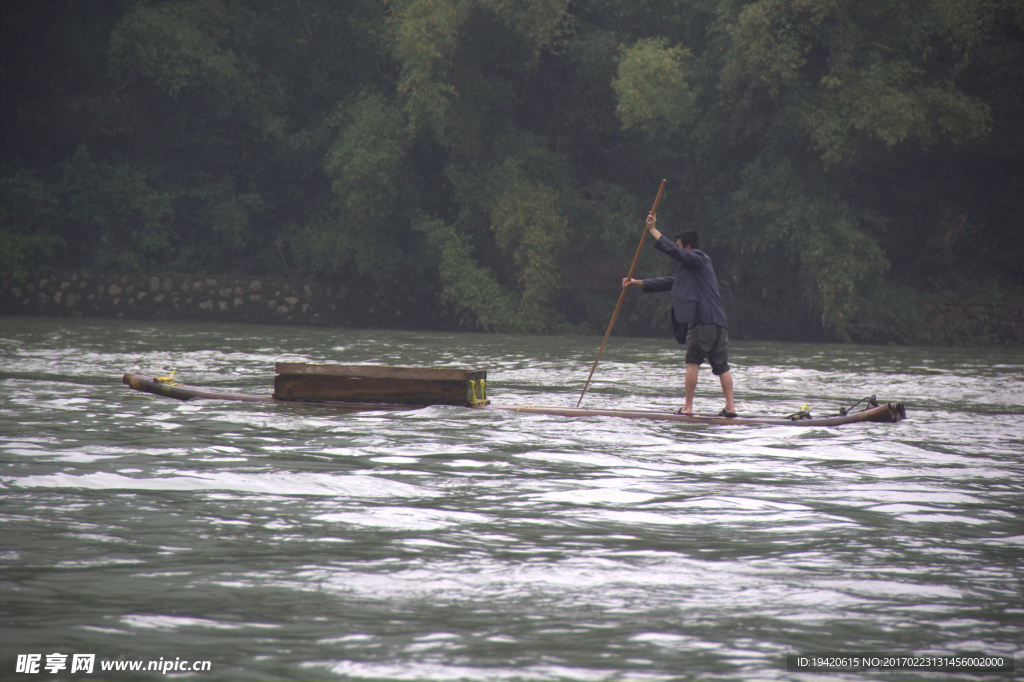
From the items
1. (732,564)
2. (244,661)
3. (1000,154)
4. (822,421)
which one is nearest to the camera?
(244,661)

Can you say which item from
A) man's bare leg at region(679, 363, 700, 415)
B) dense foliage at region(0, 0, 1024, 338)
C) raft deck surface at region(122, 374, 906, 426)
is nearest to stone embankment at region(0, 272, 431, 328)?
dense foliage at region(0, 0, 1024, 338)

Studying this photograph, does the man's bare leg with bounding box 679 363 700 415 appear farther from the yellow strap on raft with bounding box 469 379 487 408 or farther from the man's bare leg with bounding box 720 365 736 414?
the yellow strap on raft with bounding box 469 379 487 408

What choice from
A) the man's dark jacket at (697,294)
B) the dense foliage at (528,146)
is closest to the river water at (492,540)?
the man's dark jacket at (697,294)

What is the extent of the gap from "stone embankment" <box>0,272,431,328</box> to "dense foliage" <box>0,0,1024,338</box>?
542 millimetres

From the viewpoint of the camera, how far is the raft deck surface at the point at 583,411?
955cm

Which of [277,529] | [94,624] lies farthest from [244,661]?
[277,529]

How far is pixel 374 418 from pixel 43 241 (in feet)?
58.8

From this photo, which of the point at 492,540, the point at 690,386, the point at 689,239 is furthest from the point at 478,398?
the point at 492,540

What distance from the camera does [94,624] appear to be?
13.5ft

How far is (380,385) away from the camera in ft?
35.0

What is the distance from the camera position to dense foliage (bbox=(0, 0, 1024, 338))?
22156 mm

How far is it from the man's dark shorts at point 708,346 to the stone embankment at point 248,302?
16.1 m

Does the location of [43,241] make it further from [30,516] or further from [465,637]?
[465,637]

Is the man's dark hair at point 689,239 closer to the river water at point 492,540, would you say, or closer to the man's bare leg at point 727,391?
the man's bare leg at point 727,391
